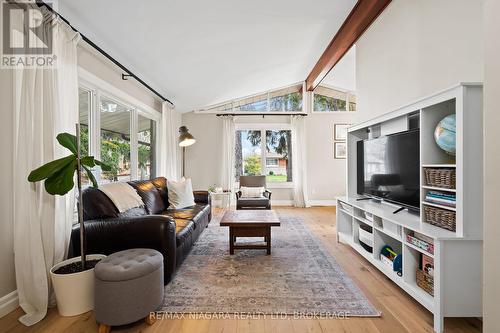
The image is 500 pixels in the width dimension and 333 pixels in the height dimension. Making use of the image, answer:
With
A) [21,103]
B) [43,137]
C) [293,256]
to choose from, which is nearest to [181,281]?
[293,256]

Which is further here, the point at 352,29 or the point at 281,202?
the point at 281,202

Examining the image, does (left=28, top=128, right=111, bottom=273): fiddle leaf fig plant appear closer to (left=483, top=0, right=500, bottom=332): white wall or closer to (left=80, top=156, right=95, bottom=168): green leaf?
(left=80, top=156, right=95, bottom=168): green leaf

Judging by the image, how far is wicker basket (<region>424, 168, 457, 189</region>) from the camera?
1.75 meters

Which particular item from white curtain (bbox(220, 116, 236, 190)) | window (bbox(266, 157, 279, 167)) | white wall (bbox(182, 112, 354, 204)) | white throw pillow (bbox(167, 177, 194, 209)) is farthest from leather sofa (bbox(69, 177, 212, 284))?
window (bbox(266, 157, 279, 167))

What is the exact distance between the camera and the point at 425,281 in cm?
183

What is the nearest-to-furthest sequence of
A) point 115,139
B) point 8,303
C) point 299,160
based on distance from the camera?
point 8,303, point 115,139, point 299,160

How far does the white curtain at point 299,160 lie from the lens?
614 centimetres

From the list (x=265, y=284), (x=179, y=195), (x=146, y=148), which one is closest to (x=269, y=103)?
(x=146, y=148)

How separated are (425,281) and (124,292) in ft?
7.04

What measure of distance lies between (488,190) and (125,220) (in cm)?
243

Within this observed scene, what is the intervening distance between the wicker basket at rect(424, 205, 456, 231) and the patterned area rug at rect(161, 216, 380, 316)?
0.82m

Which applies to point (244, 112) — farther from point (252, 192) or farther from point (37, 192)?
point (37, 192)

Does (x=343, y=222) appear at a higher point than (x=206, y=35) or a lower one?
lower

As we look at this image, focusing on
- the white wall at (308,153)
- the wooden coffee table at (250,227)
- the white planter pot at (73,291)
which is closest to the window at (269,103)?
the white wall at (308,153)
